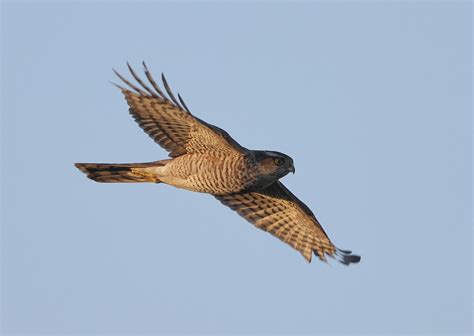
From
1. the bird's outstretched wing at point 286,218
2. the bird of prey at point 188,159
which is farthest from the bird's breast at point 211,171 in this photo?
the bird's outstretched wing at point 286,218

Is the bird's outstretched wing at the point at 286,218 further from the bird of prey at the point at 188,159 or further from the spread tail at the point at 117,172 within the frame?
the spread tail at the point at 117,172

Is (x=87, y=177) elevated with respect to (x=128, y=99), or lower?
lower

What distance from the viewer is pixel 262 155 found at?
47.8ft

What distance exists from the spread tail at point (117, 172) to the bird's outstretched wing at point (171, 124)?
1.83 ft

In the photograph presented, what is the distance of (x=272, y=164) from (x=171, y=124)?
61.6 inches

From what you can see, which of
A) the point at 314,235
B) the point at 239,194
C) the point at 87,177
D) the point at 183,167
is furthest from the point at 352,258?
the point at 87,177

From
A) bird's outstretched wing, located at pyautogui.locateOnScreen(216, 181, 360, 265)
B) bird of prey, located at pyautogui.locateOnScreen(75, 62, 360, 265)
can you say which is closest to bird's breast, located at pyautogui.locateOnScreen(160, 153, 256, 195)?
bird of prey, located at pyautogui.locateOnScreen(75, 62, 360, 265)

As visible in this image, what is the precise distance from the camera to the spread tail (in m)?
15.1

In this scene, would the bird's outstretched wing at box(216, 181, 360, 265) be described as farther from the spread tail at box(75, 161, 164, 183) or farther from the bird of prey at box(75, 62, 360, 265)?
the spread tail at box(75, 161, 164, 183)

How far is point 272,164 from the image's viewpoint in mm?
14484

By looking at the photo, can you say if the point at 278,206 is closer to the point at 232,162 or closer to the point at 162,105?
the point at 232,162

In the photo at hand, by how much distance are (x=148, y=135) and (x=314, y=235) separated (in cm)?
331

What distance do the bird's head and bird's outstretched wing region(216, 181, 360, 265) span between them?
132 cm

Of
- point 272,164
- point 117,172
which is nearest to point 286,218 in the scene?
point 272,164
